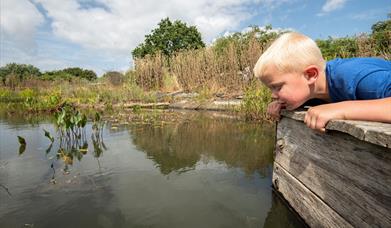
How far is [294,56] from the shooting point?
1648mm

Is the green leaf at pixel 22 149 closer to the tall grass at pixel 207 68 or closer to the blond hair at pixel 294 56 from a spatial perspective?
the blond hair at pixel 294 56

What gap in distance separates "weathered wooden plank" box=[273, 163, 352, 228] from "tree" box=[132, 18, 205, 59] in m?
32.3

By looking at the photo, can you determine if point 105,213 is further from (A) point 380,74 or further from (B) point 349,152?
(A) point 380,74

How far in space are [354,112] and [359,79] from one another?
0.20m

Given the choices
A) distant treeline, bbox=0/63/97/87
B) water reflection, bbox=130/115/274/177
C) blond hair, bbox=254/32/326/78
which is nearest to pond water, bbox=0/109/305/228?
water reflection, bbox=130/115/274/177

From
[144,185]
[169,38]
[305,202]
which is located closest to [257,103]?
[144,185]

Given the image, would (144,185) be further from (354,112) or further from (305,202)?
(354,112)

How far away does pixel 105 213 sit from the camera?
226 centimetres

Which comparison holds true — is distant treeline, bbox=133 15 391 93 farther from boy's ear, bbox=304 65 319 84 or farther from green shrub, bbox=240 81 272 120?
boy's ear, bbox=304 65 319 84

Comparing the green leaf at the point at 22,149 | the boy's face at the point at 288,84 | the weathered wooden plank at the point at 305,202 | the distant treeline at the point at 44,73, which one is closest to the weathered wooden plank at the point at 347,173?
the weathered wooden plank at the point at 305,202

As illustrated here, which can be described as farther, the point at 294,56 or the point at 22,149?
the point at 22,149

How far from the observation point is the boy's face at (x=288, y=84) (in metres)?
1.69

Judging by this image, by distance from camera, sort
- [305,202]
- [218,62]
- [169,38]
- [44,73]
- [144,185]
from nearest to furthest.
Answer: [305,202], [144,185], [218,62], [169,38], [44,73]

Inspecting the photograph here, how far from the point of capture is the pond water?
2.18m
